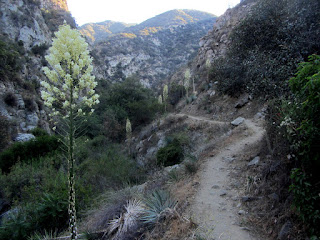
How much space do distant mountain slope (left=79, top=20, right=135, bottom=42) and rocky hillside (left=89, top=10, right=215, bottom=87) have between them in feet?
114

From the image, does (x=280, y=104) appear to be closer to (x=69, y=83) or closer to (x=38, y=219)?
(x=69, y=83)

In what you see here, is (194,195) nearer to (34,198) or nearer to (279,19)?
(34,198)

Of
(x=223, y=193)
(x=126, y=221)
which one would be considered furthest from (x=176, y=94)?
(x=126, y=221)

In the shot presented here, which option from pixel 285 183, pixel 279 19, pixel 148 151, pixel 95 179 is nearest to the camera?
pixel 285 183

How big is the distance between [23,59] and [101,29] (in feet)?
329

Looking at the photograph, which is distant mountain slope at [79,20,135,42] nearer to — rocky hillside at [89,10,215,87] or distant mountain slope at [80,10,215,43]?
distant mountain slope at [80,10,215,43]

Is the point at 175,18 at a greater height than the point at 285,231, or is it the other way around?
the point at 175,18

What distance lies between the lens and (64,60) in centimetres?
301

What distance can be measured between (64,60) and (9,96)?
17.7 m

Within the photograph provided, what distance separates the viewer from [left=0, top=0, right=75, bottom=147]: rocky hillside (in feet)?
54.7

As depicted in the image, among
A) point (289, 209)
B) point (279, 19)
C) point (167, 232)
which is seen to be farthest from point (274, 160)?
point (279, 19)

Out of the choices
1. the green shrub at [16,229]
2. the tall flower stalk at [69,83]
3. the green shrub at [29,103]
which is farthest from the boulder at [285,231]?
the green shrub at [29,103]

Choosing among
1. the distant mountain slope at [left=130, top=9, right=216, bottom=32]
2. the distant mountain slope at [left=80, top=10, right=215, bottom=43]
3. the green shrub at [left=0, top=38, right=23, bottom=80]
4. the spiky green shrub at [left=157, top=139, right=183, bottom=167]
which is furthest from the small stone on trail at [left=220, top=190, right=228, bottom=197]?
the distant mountain slope at [left=130, top=9, right=216, bottom=32]

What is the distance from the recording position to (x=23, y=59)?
23578 millimetres
